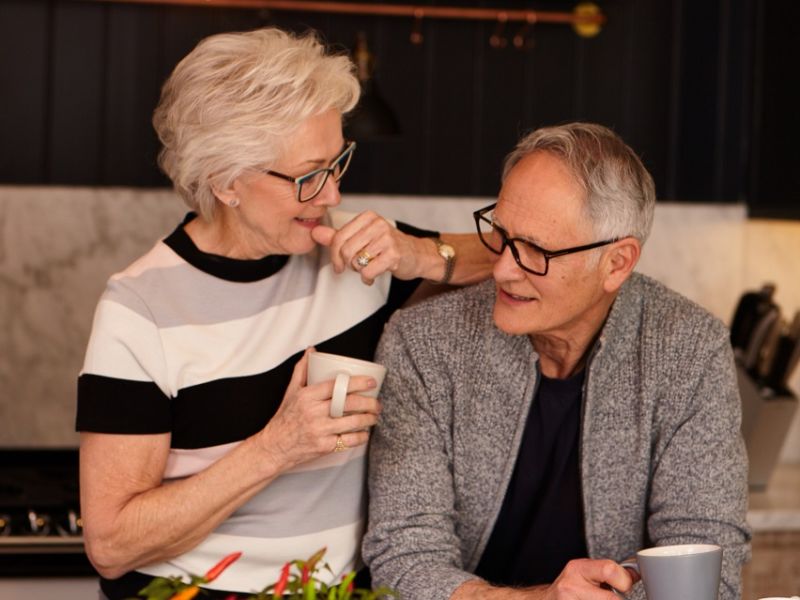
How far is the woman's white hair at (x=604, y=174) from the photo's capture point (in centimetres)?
174

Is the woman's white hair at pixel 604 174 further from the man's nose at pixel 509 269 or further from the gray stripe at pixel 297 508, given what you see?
the gray stripe at pixel 297 508

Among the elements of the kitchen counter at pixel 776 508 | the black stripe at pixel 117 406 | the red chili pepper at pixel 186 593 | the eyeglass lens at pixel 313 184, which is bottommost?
the kitchen counter at pixel 776 508

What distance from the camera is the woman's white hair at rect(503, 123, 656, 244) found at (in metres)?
1.74

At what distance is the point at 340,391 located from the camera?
1609 millimetres

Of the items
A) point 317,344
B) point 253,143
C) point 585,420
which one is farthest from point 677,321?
point 253,143

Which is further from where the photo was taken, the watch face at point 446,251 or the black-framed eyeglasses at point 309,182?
the watch face at point 446,251

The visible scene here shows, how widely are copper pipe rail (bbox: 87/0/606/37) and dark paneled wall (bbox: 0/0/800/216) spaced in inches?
1.7

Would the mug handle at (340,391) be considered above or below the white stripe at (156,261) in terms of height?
below

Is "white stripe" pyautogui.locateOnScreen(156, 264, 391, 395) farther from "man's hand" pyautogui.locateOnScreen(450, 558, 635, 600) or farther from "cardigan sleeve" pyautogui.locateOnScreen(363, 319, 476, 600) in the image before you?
"man's hand" pyautogui.locateOnScreen(450, 558, 635, 600)

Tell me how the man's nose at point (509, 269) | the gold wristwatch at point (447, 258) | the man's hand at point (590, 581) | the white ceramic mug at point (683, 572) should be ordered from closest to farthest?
the white ceramic mug at point (683, 572), the man's hand at point (590, 581), the man's nose at point (509, 269), the gold wristwatch at point (447, 258)

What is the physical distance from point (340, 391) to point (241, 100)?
18.3 inches

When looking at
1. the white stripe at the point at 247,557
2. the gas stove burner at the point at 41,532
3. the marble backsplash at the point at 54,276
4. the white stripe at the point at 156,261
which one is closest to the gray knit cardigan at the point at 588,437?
the white stripe at the point at 247,557

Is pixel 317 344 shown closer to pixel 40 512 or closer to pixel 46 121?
pixel 40 512

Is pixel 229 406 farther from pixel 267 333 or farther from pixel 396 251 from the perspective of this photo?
pixel 396 251
